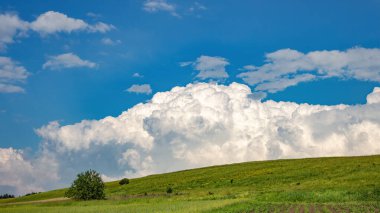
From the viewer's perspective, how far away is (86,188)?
81312mm

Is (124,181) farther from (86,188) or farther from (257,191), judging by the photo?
(257,191)

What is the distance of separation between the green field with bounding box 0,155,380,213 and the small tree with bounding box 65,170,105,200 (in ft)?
8.72

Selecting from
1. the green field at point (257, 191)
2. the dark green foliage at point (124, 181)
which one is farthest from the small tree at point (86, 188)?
the dark green foliage at point (124, 181)

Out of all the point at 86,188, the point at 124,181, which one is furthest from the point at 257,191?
the point at 124,181

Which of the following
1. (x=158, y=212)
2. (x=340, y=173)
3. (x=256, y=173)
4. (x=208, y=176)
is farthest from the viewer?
(x=208, y=176)

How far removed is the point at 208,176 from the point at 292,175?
21891 millimetres

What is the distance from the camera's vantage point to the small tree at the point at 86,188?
81.2m

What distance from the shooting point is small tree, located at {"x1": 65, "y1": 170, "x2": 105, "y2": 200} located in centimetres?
8119

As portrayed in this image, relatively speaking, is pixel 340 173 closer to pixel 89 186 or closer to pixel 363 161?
pixel 363 161

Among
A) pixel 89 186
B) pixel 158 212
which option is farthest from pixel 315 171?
pixel 158 212

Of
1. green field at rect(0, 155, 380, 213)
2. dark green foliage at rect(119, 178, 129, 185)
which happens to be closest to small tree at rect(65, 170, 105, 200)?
green field at rect(0, 155, 380, 213)

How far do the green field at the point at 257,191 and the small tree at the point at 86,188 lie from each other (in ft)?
8.72

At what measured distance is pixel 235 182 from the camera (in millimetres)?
86000

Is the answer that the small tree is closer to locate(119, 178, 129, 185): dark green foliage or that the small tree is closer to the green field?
the green field
